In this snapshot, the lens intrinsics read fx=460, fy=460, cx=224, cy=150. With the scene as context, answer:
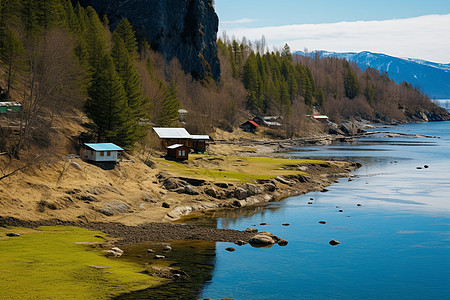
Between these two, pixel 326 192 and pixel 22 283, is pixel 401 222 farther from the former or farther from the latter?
pixel 22 283

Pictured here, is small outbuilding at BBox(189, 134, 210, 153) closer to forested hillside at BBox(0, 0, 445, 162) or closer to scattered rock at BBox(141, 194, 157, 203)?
forested hillside at BBox(0, 0, 445, 162)

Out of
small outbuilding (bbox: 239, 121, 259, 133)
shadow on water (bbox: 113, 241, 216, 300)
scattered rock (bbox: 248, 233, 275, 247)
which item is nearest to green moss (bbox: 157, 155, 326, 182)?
scattered rock (bbox: 248, 233, 275, 247)

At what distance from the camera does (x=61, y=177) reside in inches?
1930

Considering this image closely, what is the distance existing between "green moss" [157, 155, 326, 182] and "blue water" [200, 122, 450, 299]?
31.1 ft

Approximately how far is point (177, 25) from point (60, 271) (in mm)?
146189

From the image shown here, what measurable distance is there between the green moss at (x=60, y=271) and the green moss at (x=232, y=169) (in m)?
30.9

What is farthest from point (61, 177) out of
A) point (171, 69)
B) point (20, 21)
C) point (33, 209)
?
point (171, 69)

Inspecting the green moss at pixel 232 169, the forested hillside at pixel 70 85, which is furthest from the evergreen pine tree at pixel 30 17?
the green moss at pixel 232 169

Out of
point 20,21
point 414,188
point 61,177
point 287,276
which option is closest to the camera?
point 287,276

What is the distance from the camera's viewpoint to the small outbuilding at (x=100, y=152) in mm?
57000

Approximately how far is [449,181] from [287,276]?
57025 mm

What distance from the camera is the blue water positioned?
31.0m

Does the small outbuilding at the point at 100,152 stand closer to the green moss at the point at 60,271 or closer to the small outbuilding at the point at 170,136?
the green moss at the point at 60,271

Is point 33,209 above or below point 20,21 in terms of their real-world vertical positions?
below
